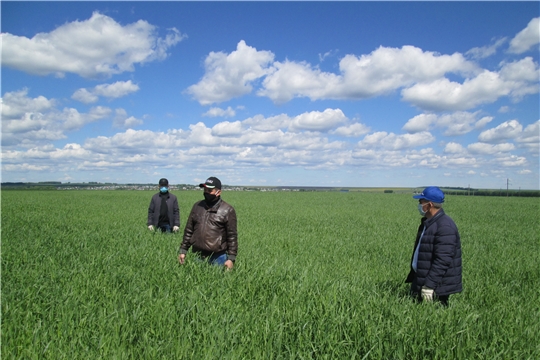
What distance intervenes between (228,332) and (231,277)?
1.81 metres

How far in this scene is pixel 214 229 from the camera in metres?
5.80

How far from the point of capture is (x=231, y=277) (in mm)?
5496

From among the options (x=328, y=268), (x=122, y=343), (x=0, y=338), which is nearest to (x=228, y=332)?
(x=122, y=343)

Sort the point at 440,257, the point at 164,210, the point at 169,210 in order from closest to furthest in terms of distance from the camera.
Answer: the point at 440,257
the point at 169,210
the point at 164,210

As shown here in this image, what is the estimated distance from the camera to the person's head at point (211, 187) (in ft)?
18.4

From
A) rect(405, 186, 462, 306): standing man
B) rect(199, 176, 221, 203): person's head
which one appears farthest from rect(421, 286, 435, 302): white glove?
rect(199, 176, 221, 203): person's head

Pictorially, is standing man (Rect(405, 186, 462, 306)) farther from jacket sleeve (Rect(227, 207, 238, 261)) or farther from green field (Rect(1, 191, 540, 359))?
jacket sleeve (Rect(227, 207, 238, 261))

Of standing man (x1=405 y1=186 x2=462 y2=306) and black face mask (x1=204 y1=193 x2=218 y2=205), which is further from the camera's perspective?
black face mask (x1=204 y1=193 x2=218 y2=205)

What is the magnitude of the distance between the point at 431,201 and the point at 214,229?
326cm

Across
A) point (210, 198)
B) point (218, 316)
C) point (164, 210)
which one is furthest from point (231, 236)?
point (164, 210)

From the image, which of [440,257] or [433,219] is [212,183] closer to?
[433,219]

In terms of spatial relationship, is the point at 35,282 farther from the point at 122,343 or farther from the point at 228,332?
the point at 228,332

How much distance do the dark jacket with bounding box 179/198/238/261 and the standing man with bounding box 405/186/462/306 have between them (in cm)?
279

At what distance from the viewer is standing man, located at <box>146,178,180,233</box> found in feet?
31.4
